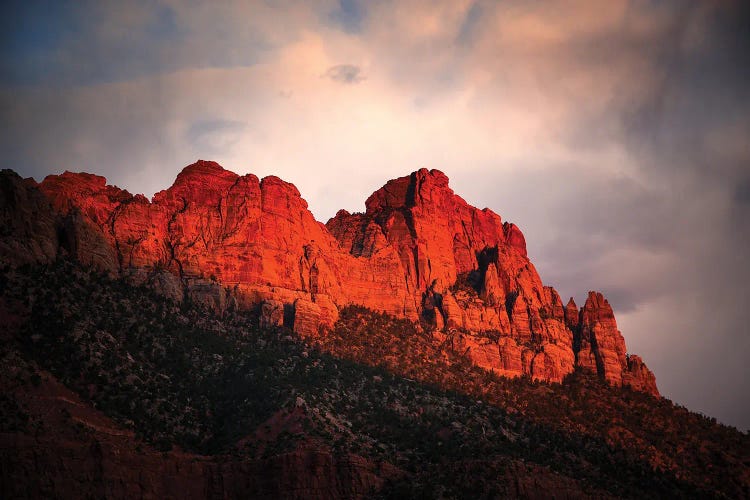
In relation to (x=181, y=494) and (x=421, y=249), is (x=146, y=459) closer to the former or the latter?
(x=181, y=494)

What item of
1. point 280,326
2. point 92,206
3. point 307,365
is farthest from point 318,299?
point 92,206

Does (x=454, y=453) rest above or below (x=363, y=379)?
below

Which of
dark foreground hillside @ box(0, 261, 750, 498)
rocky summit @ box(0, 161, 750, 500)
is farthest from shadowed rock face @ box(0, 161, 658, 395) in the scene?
dark foreground hillside @ box(0, 261, 750, 498)

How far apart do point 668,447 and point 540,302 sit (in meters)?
42.6

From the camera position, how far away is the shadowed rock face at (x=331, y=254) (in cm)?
13375

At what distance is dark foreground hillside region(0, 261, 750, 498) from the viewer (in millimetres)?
91875

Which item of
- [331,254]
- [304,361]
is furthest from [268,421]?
[331,254]

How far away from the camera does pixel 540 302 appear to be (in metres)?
179

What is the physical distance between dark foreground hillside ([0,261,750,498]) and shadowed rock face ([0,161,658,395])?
22.1 ft

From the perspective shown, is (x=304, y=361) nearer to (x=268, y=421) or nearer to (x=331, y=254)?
(x=268, y=421)

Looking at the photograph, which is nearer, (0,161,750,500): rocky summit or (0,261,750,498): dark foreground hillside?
(0,261,750,498): dark foreground hillside

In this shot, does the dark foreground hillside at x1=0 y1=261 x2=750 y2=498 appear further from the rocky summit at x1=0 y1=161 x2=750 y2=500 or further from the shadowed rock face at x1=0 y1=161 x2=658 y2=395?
the shadowed rock face at x1=0 y1=161 x2=658 y2=395

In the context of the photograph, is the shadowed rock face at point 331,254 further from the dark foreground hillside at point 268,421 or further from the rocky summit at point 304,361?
the dark foreground hillside at point 268,421

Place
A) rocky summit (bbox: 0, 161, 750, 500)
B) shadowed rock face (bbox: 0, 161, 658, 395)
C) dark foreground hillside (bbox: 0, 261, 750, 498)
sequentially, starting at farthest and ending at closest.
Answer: shadowed rock face (bbox: 0, 161, 658, 395) → rocky summit (bbox: 0, 161, 750, 500) → dark foreground hillside (bbox: 0, 261, 750, 498)
